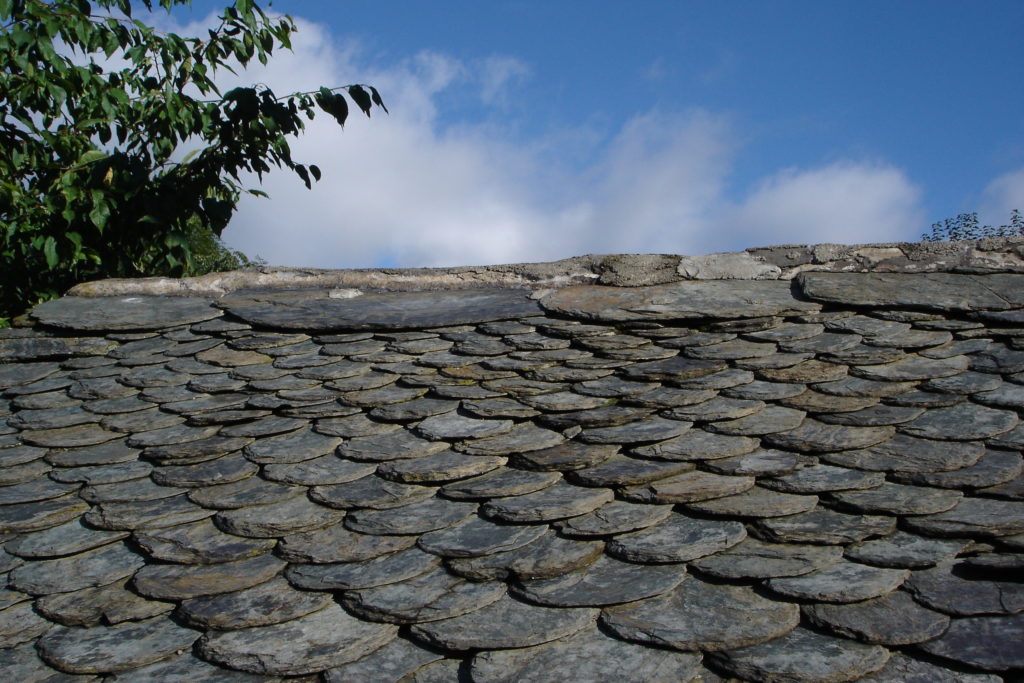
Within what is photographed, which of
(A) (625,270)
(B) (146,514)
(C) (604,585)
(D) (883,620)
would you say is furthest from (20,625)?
(A) (625,270)

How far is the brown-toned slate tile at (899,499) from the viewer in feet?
7.16

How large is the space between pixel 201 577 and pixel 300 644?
0.43 meters

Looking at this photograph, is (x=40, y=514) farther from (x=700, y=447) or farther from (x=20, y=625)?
(x=700, y=447)

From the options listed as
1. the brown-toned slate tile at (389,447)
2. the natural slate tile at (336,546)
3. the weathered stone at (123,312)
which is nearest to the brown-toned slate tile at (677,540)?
the natural slate tile at (336,546)

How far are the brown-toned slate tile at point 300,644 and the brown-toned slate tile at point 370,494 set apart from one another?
0.42m

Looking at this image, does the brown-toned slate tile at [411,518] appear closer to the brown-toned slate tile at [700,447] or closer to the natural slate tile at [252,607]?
A: the natural slate tile at [252,607]

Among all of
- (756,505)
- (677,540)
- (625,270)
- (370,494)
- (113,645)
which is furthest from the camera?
(625,270)

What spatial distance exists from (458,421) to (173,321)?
170 cm

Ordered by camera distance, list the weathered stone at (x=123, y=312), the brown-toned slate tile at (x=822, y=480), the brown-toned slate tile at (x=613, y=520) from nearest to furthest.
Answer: the brown-toned slate tile at (x=613, y=520) → the brown-toned slate tile at (x=822, y=480) → the weathered stone at (x=123, y=312)

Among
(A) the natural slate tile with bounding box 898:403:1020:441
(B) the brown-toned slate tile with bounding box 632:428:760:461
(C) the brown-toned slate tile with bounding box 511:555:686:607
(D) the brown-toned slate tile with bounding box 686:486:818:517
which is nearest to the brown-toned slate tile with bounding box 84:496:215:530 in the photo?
(C) the brown-toned slate tile with bounding box 511:555:686:607

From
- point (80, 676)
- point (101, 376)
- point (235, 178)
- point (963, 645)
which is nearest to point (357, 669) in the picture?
point (80, 676)

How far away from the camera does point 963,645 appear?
1755 millimetres

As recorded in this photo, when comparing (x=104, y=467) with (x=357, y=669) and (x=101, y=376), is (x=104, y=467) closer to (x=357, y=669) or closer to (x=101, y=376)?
(x=101, y=376)

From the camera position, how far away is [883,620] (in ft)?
6.02
